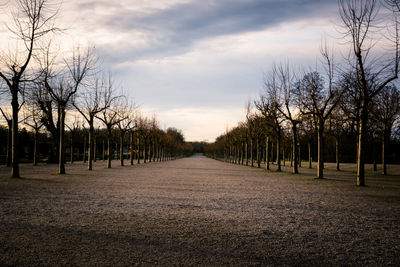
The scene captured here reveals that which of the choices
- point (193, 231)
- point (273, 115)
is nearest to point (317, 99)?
point (273, 115)

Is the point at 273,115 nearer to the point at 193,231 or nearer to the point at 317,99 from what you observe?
the point at 317,99

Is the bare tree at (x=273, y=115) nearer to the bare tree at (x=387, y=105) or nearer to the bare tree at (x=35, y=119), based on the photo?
the bare tree at (x=387, y=105)

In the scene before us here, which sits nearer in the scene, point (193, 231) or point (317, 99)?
point (193, 231)

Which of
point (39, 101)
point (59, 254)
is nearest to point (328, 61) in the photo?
point (59, 254)

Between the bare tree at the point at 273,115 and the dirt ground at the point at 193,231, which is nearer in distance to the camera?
the dirt ground at the point at 193,231

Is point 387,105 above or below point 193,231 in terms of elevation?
above

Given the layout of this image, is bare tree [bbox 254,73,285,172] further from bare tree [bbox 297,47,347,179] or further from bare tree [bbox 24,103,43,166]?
bare tree [bbox 24,103,43,166]

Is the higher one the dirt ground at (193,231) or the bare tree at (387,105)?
the bare tree at (387,105)

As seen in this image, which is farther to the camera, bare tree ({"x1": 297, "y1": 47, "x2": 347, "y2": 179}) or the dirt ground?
bare tree ({"x1": 297, "y1": 47, "x2": 347, "y2": 179})

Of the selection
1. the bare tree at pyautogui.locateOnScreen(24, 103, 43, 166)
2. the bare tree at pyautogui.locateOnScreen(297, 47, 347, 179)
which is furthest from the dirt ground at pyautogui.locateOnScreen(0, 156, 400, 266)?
the bare tree at pyautogui.locateOnScreen(24, 103, 43, 166)

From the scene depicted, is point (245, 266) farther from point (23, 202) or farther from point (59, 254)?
point (23, 202)

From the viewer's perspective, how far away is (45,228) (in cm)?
655

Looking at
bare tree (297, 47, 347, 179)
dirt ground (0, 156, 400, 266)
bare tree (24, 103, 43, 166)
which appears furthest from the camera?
bare tree (24, 103, 43, 166)

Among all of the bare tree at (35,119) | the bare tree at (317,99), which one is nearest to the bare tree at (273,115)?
the bare tree at (317,99)
